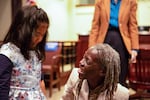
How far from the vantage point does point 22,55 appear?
1856mm

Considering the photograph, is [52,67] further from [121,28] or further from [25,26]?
[25,26]

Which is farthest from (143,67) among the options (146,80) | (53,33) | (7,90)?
(53,33)

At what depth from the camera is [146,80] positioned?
3576 millimetres

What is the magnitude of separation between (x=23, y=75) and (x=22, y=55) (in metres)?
0.12

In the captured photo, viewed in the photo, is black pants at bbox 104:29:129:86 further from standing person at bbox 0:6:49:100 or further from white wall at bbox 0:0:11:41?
white wall at bbox 0:0:11:41

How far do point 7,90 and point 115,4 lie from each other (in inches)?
63.1

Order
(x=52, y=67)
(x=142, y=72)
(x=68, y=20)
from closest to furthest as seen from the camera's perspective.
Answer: (x=142, y=72), (x=52, y=67), (x=68, y=20)

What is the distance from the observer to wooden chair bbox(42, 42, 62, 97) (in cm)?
561

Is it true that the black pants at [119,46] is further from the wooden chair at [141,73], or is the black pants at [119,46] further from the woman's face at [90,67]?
the woman's face at [90,67]

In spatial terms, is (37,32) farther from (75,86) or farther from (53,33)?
(53,33)

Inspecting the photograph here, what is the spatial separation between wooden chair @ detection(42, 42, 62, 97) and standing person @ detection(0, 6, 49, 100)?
3.58 metres

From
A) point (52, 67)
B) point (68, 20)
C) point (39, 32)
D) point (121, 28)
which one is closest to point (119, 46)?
point (121, 28)

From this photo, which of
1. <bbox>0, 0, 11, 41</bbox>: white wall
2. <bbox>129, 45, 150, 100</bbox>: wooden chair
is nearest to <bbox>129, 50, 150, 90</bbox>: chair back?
<bbox>129, 45, 150, 100</bbox>: wooden chair

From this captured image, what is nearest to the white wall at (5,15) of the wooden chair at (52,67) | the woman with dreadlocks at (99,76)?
the wooden chair at (52,67)
